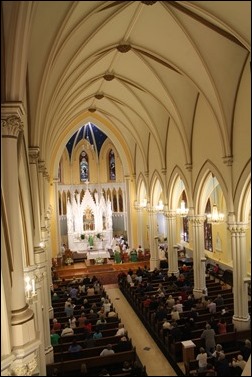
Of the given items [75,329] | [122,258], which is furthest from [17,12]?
[122,258]

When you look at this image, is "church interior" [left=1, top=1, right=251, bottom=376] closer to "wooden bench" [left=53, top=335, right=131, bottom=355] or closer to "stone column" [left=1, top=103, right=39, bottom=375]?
"stone column" [left=1, top=103, right=39, bottom=375]

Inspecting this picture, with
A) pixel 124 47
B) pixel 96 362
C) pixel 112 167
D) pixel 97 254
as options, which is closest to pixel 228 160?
pixel 124 47

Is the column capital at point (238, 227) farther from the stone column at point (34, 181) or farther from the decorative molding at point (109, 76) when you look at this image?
the decorative molding at point (109, 76)

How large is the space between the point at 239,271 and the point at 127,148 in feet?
56.3

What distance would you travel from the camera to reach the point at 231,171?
46.8 feet

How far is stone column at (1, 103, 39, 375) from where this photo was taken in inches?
256

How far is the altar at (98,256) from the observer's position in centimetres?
2659

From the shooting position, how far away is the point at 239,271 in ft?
46.5

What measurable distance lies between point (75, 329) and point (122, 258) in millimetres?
13313

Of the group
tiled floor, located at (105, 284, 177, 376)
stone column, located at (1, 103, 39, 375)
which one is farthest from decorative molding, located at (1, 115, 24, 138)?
tiled floor, located at (105, 284, 177, 376)

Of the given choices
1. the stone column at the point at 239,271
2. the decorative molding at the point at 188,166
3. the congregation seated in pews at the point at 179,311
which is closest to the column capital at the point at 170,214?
the congregation seated in pews at the point at 179,311

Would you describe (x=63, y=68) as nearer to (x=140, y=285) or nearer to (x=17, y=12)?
(x=17, y=12)

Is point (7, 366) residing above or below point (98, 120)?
below

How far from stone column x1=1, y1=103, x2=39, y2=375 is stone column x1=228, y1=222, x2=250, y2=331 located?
9.28m
